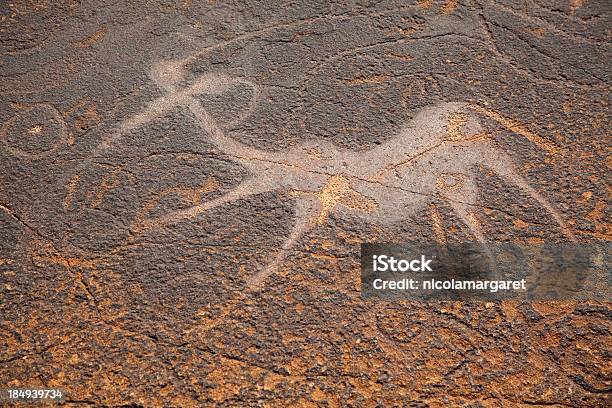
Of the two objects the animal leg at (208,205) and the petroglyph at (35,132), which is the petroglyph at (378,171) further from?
the petroglyph at (35,132)

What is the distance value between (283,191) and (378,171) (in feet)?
0.98

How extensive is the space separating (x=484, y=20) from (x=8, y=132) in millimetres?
1781

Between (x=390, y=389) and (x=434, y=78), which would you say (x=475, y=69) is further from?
(x=390, y=389)

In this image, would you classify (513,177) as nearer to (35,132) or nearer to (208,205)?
(208,205)

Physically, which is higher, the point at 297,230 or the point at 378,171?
the point at 378,171

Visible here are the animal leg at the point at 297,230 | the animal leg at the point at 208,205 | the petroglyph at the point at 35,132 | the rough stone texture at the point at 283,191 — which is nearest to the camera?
the rough stone texture at the point at 283,191

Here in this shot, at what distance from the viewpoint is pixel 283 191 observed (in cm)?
179

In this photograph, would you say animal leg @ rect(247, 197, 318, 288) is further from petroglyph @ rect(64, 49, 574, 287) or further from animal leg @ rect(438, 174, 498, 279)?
animal leg @ rect(438, 174, 498, 279)

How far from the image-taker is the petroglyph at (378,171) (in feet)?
5.67

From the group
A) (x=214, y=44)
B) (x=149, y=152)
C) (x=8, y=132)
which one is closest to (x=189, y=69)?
(x=214, y=44)

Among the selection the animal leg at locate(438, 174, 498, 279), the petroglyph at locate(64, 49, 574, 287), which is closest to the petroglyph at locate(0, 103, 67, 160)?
the petroglyph at locate(64, 49, 574, 287)

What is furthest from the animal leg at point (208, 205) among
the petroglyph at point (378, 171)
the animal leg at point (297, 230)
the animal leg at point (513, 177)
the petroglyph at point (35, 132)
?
the animal leg at point (513, 177)

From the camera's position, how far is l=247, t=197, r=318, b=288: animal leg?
1589mm

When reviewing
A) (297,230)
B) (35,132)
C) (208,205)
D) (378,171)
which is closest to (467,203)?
(378,171)
